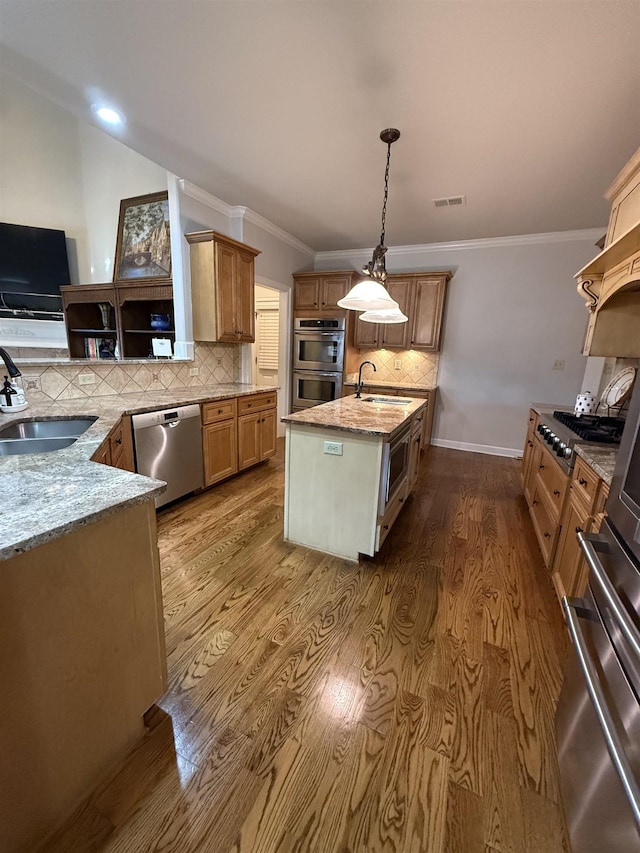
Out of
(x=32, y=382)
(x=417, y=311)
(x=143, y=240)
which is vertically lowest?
(x=32, y=382)

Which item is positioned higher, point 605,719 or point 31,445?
point 31,445

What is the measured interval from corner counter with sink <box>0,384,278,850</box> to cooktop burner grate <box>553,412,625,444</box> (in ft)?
7.36

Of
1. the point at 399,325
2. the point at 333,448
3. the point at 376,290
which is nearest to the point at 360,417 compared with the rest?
the point at 333,448

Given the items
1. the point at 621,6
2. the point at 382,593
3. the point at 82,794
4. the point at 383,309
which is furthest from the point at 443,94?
the point at 82,794

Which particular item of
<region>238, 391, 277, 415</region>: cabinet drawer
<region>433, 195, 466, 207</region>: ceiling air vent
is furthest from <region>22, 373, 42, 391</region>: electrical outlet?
<region>433, 195, 466, 207</region>: ceiling air vent

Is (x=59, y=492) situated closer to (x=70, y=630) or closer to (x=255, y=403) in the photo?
(x=70, y=630)

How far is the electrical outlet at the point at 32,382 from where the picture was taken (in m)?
2.24

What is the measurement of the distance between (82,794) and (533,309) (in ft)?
17.7

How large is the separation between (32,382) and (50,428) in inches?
22.3

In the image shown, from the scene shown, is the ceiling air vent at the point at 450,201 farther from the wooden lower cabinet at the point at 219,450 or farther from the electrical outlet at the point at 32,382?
the electrical outlet at the point at 32,382

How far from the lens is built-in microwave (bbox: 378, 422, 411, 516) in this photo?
81.2 inches

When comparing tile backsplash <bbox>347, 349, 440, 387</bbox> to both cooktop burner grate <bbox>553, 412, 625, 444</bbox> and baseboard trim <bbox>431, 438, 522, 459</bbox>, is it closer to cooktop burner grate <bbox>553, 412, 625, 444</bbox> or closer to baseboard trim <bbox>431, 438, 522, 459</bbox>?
baseboard trim <bbox>431, 438, 522, 459</bbox>

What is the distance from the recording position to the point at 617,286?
1811 mm

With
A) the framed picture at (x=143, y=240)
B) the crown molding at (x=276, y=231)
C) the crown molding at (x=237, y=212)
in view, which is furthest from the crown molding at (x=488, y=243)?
the framed picture at (x=143, y=240)
